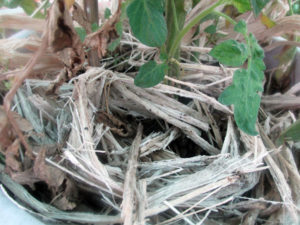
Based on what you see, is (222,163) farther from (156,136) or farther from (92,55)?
(92,55)

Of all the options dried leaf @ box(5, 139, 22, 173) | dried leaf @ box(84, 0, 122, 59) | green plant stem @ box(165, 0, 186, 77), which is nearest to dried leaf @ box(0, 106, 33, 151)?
dried leaf @ box(5, 139, 22, 173)

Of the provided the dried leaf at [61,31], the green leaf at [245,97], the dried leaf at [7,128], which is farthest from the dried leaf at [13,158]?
the green leaf at [245,97]

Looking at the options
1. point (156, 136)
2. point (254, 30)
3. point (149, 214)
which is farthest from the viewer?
point (254, 30)

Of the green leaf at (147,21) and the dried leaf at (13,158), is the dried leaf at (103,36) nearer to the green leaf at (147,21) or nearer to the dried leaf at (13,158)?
the green leaf at (147,21)

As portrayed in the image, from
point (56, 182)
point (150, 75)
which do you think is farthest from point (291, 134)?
point (56, 182)

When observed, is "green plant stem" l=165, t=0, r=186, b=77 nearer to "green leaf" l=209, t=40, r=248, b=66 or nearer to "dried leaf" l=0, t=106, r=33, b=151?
"green leaf" l=209, t=40, r=248, b=66

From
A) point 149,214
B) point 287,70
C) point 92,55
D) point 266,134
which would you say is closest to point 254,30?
point 287,70
